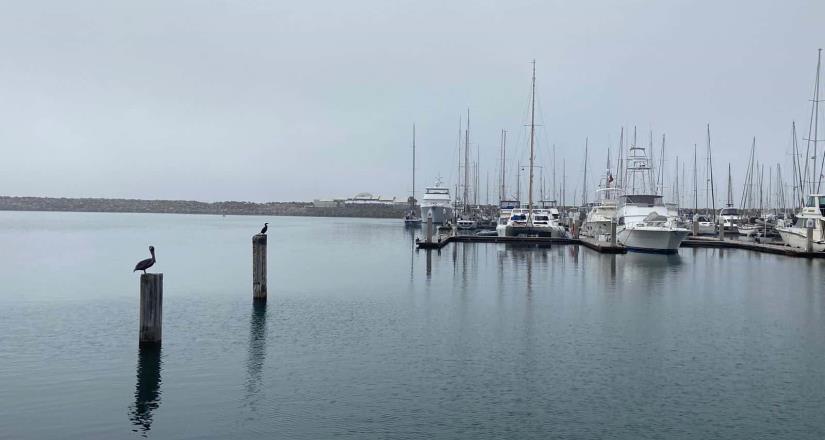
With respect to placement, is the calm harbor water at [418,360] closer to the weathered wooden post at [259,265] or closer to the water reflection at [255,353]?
the water reflection at [255,353]

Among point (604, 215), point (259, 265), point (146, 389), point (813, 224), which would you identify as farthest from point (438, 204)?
point (146, 389)

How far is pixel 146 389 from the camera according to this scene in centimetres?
1605

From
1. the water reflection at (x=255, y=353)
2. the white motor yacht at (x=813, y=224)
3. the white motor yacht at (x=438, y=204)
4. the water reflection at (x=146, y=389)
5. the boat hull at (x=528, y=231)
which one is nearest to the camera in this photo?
the water reflection at (x=146, y=389)

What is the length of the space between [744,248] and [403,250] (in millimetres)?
29024

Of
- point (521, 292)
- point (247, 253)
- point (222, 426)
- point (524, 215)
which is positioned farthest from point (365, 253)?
point (222, 426)

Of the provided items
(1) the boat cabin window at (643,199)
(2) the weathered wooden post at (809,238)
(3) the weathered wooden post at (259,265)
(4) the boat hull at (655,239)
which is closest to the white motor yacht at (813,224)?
(2) the weathered wooden post at (809,238)

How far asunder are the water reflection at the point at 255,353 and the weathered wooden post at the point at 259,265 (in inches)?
45.3

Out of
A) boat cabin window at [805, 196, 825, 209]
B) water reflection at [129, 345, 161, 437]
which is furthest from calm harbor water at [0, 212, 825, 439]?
boat cabin window at [805, 196, 825, 209]

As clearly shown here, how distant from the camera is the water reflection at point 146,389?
14.0m

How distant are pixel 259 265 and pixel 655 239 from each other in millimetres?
37194

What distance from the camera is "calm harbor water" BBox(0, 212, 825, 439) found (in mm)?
14000

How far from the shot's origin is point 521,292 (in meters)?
33.4

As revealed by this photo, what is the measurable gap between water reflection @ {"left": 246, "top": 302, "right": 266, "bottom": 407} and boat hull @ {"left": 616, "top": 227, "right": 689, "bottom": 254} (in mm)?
37084

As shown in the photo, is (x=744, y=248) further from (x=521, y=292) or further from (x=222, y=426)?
(x=222, y=426)
